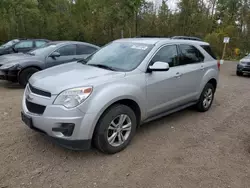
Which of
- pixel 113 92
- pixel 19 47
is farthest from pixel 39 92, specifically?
pixel 19 47

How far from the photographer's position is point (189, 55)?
4.60 metres

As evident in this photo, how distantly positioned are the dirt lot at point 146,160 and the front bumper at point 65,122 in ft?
1.18

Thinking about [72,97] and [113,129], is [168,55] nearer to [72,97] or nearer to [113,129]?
[113,129]

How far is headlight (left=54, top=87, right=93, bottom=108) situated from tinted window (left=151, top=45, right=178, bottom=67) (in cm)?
134

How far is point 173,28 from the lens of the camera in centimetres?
1989

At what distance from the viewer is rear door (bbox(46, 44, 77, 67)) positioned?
726 centimetres

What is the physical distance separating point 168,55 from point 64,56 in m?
4.35

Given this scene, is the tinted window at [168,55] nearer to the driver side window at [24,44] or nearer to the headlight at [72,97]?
the headlight at [72,97]

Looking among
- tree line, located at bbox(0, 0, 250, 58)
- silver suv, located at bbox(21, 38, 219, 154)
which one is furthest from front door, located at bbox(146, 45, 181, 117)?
tree line, located at bbox(0, 0, 250, 58)

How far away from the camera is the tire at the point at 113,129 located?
3.10 metres

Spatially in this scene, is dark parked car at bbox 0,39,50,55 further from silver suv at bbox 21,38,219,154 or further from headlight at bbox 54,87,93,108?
headlight at bbox 54,87,93,108

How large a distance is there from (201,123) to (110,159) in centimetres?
221

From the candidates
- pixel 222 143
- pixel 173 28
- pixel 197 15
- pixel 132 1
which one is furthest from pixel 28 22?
pixel 222 143

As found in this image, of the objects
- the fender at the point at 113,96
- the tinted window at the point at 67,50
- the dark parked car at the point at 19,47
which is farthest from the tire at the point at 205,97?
the dark parked car at the point at 19,47
